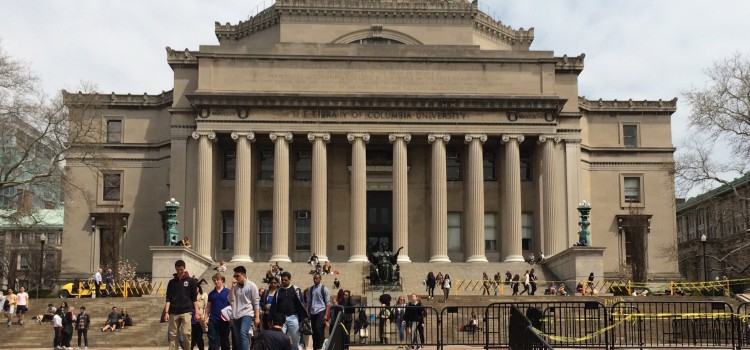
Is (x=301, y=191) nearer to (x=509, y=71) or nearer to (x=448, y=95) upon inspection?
(x=448, y=95)

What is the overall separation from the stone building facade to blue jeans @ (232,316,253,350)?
129ft

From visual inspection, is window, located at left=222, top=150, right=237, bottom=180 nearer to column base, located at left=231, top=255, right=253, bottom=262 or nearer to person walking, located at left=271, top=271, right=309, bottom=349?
column base, located at left=231, top=255, right=253, bottom=262

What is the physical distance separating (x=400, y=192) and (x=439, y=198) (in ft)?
7.93

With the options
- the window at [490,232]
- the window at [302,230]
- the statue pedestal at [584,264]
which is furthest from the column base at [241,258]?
the statue pedestal at [584,264]

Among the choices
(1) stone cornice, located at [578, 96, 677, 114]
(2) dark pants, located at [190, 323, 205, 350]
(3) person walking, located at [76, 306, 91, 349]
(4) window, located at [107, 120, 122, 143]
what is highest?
(1) stone cornice, located at [578, 96, 677, 114]

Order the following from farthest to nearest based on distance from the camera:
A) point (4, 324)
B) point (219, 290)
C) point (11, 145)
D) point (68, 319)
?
point (11, 145), point (4, 324), point (68, 319), point (219, 290)

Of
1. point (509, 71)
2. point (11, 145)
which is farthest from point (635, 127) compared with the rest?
point (11, 145)

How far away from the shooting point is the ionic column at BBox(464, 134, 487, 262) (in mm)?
60750

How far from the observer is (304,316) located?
832 inches

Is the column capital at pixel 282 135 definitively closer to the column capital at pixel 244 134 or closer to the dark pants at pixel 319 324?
the column capital at pixel 244 134

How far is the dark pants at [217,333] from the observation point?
2102cm

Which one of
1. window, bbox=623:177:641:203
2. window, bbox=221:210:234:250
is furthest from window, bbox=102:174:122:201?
window, bbox=623:177:641:203

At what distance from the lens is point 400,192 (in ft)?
199

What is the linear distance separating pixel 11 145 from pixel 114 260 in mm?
13507
